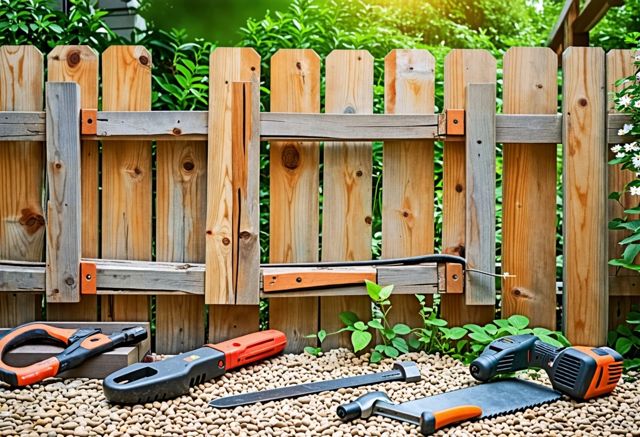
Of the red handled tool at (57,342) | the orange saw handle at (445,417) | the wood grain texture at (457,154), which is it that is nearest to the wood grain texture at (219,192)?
the red handled tool at (57,342)

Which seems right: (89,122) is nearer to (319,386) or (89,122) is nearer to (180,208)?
(180,208)

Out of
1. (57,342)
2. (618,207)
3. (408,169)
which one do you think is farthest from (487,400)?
(57,342)

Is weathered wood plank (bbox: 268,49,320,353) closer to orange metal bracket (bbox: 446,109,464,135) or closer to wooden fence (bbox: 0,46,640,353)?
wooden fence (bbox: 0,46,640,353)

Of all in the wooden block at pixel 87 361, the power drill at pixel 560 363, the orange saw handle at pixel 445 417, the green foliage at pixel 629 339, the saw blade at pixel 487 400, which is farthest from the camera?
the green foliage at pixel 629 339

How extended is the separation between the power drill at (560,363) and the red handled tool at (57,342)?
1.48 metres

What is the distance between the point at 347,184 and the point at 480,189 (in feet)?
2.01

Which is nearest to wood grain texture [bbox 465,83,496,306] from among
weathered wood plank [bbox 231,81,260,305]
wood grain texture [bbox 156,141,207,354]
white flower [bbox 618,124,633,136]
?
white flower [bbox 618,124,633,136]

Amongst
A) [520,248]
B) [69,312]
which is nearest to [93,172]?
[69,312]

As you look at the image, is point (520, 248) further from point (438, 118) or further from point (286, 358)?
point (286, 358)

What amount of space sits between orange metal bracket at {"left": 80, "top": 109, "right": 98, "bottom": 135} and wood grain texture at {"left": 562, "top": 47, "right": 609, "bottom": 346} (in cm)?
214

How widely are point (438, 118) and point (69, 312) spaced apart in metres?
1.96

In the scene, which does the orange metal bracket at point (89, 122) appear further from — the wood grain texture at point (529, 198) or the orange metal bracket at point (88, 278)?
the wood grain texture at point (529, 198)

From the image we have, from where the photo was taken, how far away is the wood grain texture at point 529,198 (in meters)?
3.07

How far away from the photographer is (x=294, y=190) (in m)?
3.10
